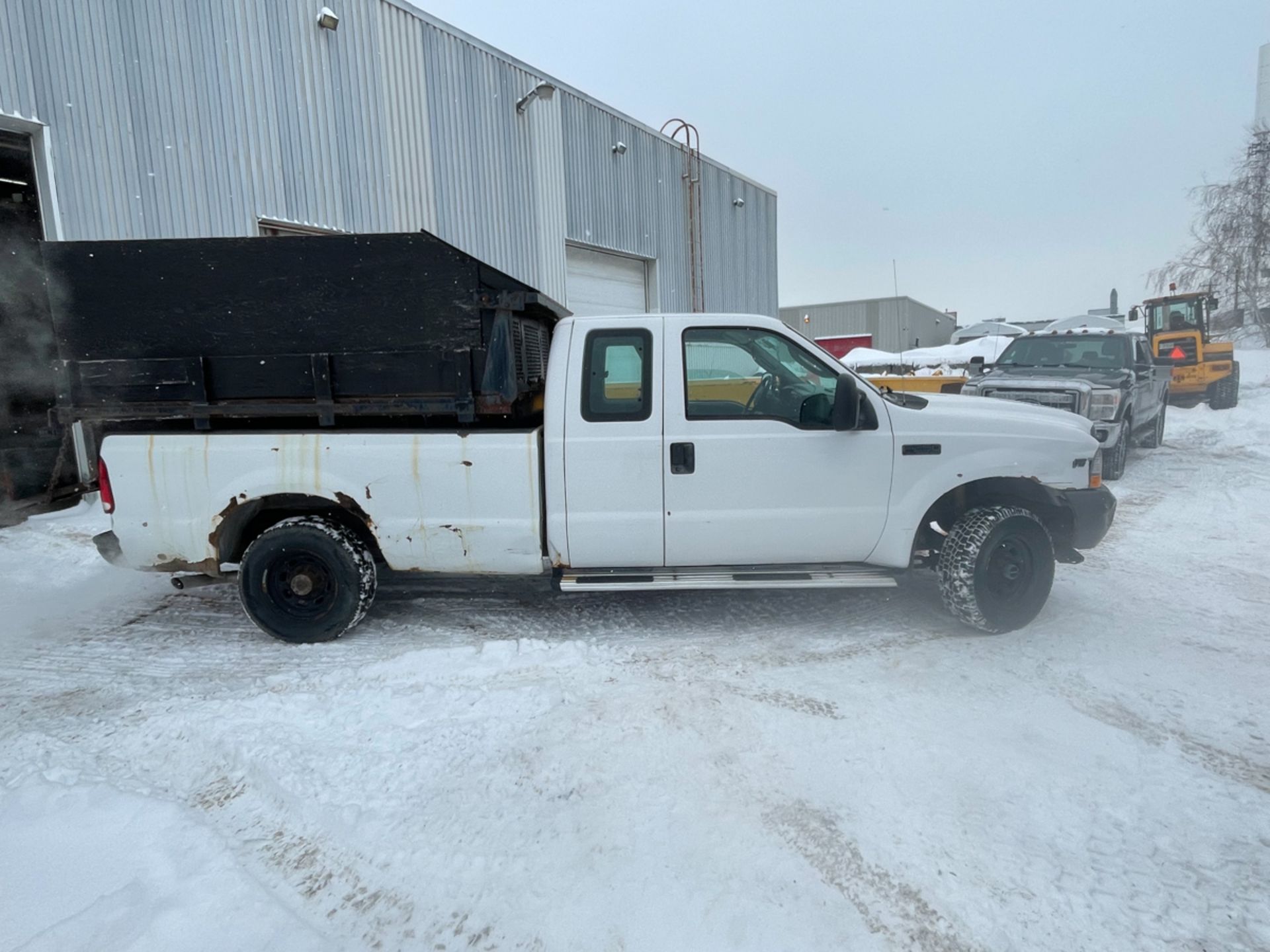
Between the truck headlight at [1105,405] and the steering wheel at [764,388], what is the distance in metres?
6.38

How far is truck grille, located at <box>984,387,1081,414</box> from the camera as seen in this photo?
8.65 m

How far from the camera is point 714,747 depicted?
3.12 meters

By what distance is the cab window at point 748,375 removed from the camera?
4.31 m

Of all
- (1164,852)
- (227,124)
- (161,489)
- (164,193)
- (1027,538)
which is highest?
(227,124)

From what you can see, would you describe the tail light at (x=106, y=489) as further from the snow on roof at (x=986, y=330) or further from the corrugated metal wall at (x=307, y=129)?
the snow on roof at (x=986, y=330)

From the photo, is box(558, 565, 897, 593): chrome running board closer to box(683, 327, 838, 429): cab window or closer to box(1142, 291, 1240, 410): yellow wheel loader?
box(683, 327, 838, 429): cab window

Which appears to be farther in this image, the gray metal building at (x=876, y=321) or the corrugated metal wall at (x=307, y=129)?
the gray metal building at (x=876, y=321)

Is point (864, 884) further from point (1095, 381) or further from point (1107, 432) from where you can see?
point (1095, 381)

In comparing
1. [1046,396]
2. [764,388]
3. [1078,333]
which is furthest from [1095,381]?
[764,388]

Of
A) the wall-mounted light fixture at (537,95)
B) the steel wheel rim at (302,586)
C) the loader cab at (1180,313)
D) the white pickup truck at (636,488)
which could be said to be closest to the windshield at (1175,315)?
the loader cab at (1180,313)

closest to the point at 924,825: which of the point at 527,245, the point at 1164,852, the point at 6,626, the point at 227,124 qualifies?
the point at 1164,852

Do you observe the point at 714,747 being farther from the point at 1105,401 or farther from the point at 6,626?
the point at 1105,401

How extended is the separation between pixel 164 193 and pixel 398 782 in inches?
318

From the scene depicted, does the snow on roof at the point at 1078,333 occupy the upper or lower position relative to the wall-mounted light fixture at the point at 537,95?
lower
